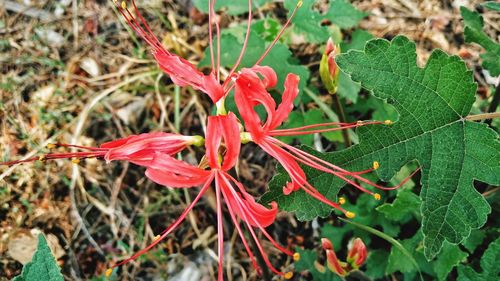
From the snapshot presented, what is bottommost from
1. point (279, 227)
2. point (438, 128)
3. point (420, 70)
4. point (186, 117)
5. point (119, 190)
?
point (279, 227)

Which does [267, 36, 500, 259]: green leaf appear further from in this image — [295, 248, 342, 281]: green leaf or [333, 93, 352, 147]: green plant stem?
[295, 248, 342, 281]: green leaf

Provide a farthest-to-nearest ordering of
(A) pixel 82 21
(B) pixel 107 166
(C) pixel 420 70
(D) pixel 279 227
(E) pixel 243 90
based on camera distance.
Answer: (A) pixel 82 21, (B) pixel 107 166, (D) pixel 279 227, (C) pixel 420 70, (E) pixel 243 90

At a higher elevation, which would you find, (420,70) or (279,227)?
(420,70)

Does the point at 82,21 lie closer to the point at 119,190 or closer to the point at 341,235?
the point at 119,190

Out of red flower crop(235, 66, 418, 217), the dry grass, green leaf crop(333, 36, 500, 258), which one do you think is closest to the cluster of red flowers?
red flower crop(235, 66, 418, 217)

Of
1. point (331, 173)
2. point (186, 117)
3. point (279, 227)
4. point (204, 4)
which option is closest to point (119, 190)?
point (186, 117)

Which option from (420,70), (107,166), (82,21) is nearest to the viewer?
(420,70)
